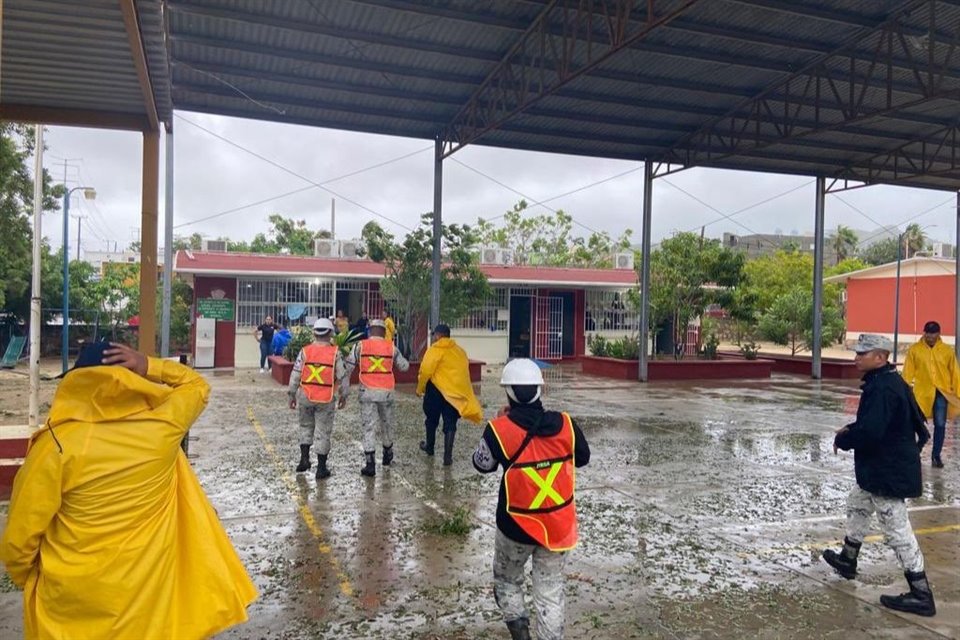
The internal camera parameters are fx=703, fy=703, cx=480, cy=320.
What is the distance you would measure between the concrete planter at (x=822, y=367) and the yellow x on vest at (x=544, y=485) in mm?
17234

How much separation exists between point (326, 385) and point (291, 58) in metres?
6.88

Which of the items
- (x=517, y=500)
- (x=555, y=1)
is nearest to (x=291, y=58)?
(x=555, y=1)

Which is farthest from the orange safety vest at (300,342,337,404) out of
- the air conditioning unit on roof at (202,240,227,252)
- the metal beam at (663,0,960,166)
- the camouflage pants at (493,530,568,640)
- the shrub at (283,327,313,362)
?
the air conditioning unit on roof at (202,240,227,252)

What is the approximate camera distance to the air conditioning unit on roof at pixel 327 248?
65.2ft

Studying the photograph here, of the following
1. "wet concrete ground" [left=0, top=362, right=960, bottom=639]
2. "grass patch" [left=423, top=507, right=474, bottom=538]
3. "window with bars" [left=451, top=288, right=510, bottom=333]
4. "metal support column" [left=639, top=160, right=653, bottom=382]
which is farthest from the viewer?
"window with bars" [left=451, top=288, right=510, bottom=333]

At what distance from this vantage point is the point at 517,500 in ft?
10.2

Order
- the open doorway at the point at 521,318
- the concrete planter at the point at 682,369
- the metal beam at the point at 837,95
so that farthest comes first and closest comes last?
the open doorway at the point at 521,318, the concrete planter at the point at 682,369, the metal beam at the point at 837,95

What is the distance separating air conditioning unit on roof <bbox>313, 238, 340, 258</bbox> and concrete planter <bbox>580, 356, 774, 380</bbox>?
7740 millimetres

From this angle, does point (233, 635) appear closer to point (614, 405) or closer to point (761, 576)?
point (761, 576)

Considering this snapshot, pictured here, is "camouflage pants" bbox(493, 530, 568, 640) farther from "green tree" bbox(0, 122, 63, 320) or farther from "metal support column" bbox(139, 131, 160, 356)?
"green tree" bbox(0, 122, 63, 320)

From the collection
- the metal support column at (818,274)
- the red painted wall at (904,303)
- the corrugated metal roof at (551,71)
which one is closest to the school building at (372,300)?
the corrugated metal roof at (551,71)

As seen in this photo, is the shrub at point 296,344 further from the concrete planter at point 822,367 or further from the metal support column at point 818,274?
the metal support column at point 818,274

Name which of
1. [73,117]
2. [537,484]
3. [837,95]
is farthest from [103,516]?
[837,95]

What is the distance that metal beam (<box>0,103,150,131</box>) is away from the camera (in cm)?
677
